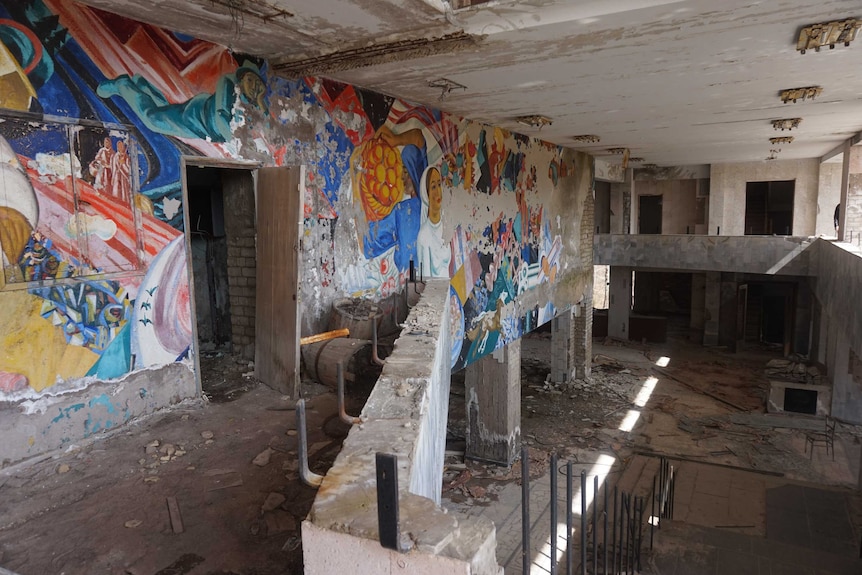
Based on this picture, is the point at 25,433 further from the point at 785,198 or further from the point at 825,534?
the point at 785,198

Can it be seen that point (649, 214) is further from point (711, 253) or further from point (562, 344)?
point (562, 344)

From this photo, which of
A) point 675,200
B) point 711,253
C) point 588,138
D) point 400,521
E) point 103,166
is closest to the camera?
point 400,521

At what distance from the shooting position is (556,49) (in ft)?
18.5

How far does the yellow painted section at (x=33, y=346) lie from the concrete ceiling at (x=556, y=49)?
2.29 m

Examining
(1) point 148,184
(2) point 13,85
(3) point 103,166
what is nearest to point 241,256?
(1) point 148,184

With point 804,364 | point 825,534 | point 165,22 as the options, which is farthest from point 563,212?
point 165,22

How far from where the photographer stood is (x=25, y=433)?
3994 mm

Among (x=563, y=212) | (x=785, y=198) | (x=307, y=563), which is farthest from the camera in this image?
(x=785, y=198)

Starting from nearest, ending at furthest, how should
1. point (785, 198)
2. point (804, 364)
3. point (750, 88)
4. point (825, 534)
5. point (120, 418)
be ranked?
point (120, 418), point (750, 88), point (825, 534), point (804, 364), point (785, 198)

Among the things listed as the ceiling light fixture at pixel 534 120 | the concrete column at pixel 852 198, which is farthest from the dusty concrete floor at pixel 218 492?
the ceiling light fixture at pixel 534 120

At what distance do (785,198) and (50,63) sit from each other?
27318 millimetres

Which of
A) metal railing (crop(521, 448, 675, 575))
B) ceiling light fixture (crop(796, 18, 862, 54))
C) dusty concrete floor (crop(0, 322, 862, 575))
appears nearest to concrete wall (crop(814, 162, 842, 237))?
dusty concrete floor (crop(0, 322, 862, 575))

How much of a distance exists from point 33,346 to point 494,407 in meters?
9.71

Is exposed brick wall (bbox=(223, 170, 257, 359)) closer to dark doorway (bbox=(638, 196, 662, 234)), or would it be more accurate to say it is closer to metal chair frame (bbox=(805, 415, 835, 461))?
metal chair frame (bbox=(805, 415, 835, 461))
